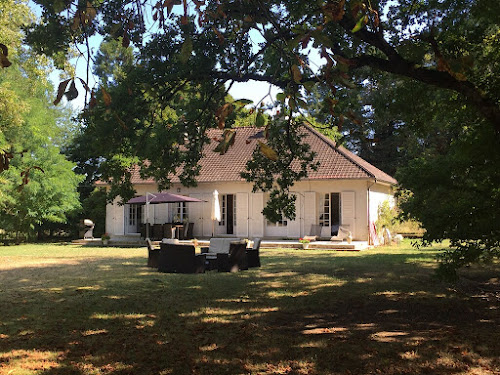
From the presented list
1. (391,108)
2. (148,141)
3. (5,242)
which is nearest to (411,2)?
(391,108)

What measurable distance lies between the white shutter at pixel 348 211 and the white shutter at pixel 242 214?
163 inches

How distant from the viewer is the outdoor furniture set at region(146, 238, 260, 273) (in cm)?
1179

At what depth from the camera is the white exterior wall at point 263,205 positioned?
19969mm

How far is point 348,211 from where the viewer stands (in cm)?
1997

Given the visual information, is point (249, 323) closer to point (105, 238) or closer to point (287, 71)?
point (287, 71)

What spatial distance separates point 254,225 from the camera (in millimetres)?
21500

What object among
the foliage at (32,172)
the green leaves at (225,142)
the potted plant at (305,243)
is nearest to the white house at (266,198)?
the potted plant at (305,243)

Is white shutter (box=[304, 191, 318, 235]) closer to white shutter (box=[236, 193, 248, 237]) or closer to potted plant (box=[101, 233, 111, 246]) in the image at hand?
white shutter (box=[236, 193, 248, 237])

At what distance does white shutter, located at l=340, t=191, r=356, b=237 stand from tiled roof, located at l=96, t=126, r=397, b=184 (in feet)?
3.02

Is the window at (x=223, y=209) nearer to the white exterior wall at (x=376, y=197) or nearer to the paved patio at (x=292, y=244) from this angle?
the paved patio at (x=292, y=244)

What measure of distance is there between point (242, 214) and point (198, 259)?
984 cm

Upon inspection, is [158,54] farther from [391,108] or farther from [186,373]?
[186,373]

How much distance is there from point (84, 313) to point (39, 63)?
1142cm

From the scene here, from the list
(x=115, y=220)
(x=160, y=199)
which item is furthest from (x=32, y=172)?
(x=160, y=199)
